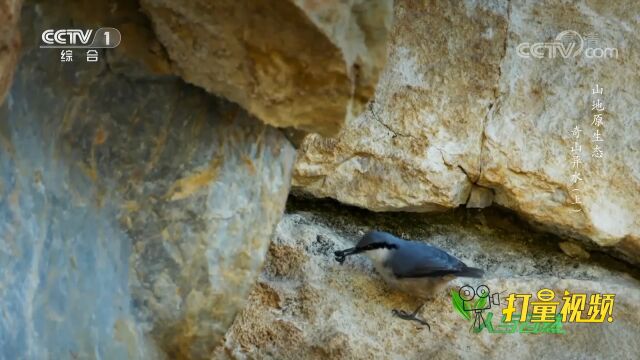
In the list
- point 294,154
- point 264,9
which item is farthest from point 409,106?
point 264,9

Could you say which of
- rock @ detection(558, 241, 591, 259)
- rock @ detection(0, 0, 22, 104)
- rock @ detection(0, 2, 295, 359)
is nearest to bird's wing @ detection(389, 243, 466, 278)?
rock @ detection(558, 241, 591, 259)

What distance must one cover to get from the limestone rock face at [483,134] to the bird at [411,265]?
0.86 ft

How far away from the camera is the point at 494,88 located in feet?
11.5

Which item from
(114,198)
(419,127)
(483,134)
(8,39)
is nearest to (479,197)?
(483,134)

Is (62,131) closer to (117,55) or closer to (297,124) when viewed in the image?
(117,55)

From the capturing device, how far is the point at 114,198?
2504 mm

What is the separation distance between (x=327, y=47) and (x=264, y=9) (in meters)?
0.17

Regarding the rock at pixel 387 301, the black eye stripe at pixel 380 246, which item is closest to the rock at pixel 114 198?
the rock at pixel 387 301

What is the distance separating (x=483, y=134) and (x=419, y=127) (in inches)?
9.9

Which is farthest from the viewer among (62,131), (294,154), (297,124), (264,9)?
(294,154)

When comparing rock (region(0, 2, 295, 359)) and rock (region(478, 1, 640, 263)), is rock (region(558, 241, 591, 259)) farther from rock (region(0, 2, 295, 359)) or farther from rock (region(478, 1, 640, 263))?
rock (region(0, 2, 295, 359))

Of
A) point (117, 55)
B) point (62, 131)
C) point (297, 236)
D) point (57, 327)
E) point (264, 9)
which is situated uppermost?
point (264, 9)

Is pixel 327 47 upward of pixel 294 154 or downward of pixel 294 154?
upward

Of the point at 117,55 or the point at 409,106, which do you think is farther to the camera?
the point at 409,106
